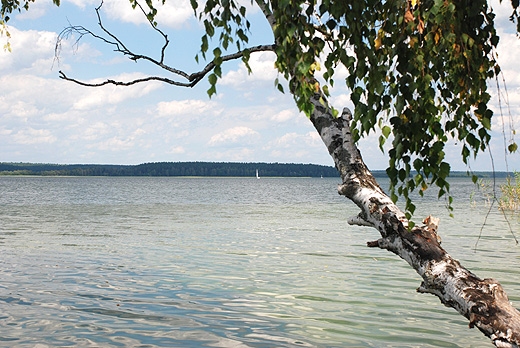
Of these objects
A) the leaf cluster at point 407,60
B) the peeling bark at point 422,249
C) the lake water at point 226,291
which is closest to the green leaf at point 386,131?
the leaf cluster at point 407,60

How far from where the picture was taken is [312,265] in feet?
56.1

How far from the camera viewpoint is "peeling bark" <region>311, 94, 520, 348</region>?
522cm

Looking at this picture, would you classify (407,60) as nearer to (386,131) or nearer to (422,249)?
(386,131)

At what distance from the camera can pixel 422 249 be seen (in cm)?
561

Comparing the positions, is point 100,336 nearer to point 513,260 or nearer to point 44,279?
point 44,279

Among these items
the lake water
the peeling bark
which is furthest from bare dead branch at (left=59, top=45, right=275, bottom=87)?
the lake water

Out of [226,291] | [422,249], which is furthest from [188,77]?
[226,291]

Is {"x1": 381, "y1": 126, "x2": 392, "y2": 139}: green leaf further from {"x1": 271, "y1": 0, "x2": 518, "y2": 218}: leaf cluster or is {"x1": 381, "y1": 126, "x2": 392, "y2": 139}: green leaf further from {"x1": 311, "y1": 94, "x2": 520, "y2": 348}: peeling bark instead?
{"x1": 311, "y1": 94, "x2": 520, "y2": 348}: peeling bark

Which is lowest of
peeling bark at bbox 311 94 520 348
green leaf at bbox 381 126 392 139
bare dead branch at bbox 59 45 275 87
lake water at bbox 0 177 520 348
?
lake water at bbox 0 177 520 348

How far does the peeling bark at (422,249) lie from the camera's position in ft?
17.1

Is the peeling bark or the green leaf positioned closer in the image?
the green leaf

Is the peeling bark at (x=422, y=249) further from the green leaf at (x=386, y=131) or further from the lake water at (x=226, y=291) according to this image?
the lake water at (x=226, y=291)

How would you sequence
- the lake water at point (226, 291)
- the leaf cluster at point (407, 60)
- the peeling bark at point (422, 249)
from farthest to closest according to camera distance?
the lake water at point (226, 291) → the peeling bark at point (422, 249) → the leaf cluster at point (407, 60)

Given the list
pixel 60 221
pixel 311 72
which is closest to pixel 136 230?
pixel 60 221
